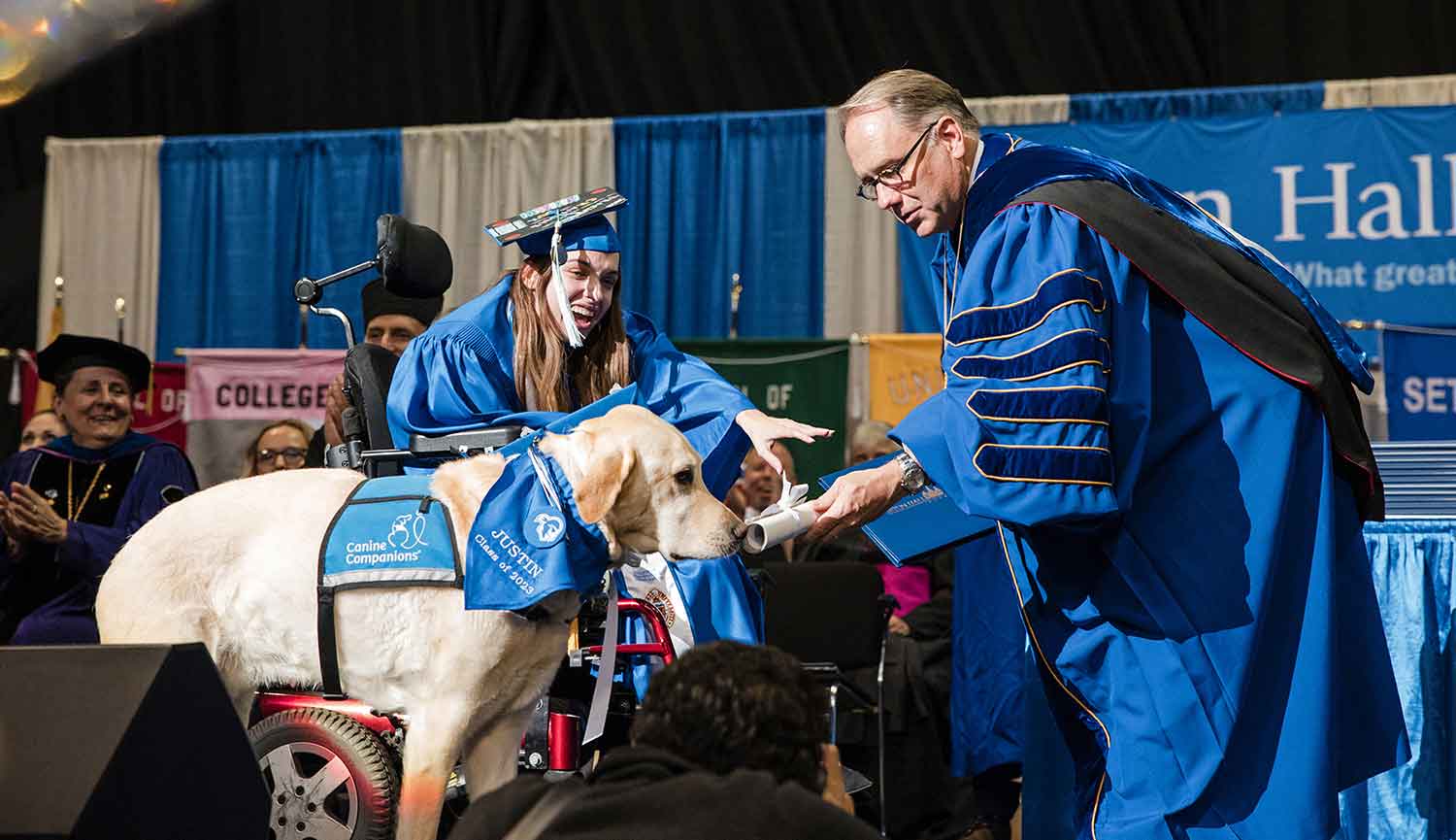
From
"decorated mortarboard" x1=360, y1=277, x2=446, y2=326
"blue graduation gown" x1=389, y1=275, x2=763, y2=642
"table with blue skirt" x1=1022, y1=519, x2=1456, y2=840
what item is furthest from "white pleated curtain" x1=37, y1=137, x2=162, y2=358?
"table with blue skirt" x1=1022, y1=519, x2=1456, y2=840

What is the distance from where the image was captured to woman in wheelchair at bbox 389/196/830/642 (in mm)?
3729

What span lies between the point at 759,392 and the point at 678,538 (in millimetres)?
5964

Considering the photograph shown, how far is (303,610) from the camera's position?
11.0 feet

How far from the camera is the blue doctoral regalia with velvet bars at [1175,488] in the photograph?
2.56 metres

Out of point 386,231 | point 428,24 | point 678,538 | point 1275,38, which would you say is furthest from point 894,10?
point 678,538

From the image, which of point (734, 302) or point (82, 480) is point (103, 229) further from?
point (82, 480)

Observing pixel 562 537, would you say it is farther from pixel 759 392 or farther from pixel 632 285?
pixel 632 285

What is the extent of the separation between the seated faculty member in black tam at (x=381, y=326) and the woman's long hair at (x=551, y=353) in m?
1.91

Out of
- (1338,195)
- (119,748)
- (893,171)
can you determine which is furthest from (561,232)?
(1338,195)

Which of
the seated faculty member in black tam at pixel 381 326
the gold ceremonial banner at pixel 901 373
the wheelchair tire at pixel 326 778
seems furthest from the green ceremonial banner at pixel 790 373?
the wheelchair tire at pixel 326 778

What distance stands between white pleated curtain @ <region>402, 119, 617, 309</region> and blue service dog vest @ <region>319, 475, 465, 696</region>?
338 inches

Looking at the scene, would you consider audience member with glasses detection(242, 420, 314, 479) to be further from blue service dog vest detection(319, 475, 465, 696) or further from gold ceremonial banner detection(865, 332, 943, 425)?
gold ceremonial banner detection(865, 332, 943, 425)

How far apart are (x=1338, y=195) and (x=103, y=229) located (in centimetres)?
965

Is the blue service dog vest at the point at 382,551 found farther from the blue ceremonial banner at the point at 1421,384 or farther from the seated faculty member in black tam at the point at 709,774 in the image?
the blue ceremonial banner at the point at 1421,384
